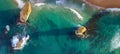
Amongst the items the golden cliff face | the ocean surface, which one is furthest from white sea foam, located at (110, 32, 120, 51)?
the golden cliff face

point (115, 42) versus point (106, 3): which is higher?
point (106, 3)

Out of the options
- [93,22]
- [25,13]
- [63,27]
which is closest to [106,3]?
[93,22]

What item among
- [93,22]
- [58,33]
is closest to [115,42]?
[93,22]

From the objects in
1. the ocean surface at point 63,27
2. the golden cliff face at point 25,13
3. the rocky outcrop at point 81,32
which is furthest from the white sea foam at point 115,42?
the golden cliff face at point 25,13

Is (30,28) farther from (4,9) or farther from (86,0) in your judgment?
(86,0)

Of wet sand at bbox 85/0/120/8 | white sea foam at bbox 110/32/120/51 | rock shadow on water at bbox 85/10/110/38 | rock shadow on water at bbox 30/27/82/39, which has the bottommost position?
white sea foam at bbox 110/32/120/51

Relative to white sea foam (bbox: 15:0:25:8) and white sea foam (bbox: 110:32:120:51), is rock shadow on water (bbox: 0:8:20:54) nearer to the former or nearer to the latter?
white sea foam (bbox: 15:0:25:8)

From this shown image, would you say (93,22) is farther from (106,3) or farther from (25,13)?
(25,13)

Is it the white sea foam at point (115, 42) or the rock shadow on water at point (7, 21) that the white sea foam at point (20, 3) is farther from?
the white sea foam at point (115, 42)
